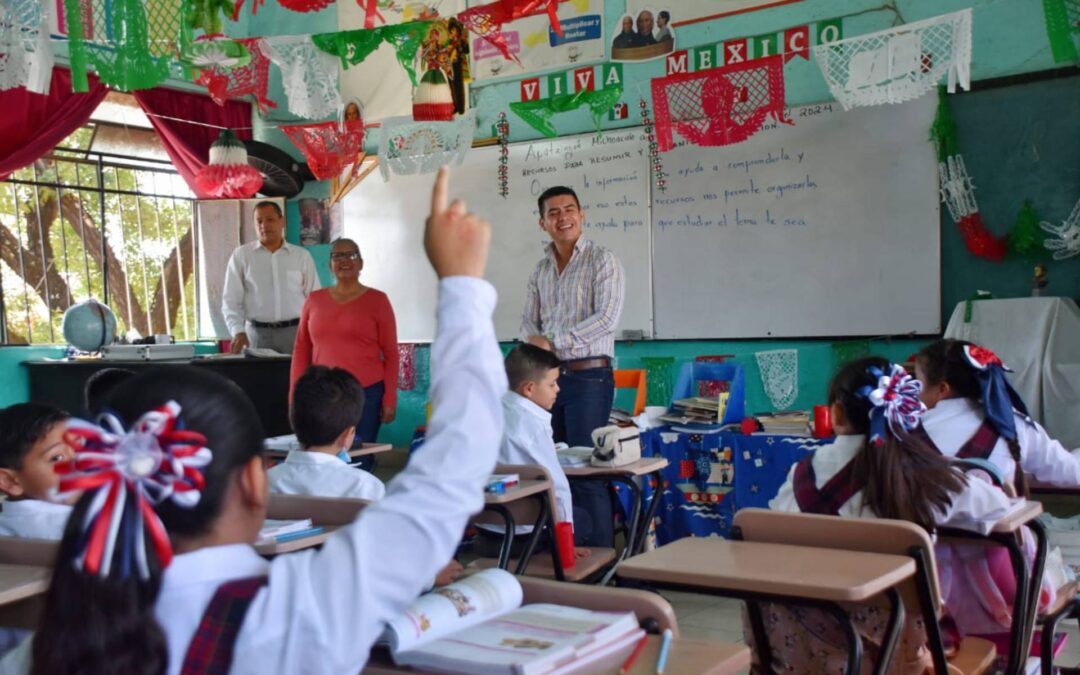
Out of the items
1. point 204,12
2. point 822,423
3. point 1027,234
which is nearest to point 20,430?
point 204,12

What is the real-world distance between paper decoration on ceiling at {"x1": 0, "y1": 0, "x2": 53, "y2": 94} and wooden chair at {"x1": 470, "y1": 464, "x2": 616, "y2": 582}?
9.01 feet

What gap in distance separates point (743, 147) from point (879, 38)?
1341 millimetres

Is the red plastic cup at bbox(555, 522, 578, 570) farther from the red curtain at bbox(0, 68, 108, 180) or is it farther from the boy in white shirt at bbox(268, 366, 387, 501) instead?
the red curtain at bbox(0, 68, 108, 180)

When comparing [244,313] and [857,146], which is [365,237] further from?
[857,146]

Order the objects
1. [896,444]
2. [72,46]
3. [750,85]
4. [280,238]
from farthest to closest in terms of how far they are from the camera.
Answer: [280,238]
[750,85]
[72,46]
[896,444]

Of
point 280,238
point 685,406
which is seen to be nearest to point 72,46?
point 280,238

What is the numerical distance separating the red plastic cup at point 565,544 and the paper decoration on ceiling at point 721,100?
2.85 meters

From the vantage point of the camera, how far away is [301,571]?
961 mm

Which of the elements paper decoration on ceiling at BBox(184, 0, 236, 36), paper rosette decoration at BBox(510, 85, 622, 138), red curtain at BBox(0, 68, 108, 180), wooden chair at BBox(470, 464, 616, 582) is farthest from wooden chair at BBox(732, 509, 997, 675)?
red curtain at BBox(0, 68, 108, 180)

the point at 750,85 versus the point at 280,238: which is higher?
the point at 750,85

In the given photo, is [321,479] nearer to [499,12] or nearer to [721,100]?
[499,12]

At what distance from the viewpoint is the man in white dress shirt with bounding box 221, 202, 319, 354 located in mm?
6383

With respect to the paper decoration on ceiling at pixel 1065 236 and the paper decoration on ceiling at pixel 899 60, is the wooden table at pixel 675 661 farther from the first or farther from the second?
the paper decoration on ceiling at pixel 1065 236

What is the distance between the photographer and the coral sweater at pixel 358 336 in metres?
5.02
